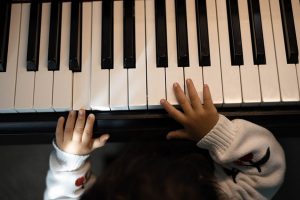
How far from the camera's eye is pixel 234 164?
1.00 metres

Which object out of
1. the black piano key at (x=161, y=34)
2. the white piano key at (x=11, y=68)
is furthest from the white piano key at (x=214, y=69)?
the white piano key at (x=11, y=68)

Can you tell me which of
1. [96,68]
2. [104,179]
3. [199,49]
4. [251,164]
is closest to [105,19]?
[96,68]

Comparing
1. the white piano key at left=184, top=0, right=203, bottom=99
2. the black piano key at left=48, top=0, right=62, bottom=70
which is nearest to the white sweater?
the white piano key at left=184, top=0, right=203, bottom=99

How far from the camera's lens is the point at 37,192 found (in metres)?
1.20

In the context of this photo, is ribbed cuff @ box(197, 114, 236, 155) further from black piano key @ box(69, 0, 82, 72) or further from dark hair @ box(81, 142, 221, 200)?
black piano key @ box(69, 0, 82, 72)

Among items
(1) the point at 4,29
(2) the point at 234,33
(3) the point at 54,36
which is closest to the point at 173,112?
(2) the point at 234,33

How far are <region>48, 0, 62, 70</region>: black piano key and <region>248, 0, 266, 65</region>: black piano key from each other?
1.59 ft

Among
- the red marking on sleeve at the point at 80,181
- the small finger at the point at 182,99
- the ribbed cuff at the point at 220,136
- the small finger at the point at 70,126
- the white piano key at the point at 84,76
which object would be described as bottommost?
the red marking on sleeve at the point at 80,181

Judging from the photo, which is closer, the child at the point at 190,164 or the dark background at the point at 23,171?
the child at the point at 190,164

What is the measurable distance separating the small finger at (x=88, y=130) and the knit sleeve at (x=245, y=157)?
27cm

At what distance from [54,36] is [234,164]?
56 cm

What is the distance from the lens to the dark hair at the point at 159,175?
2.87 ft

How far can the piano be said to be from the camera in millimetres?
945

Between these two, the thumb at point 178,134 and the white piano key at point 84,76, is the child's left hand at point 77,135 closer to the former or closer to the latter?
the white piano key at point 84,76
